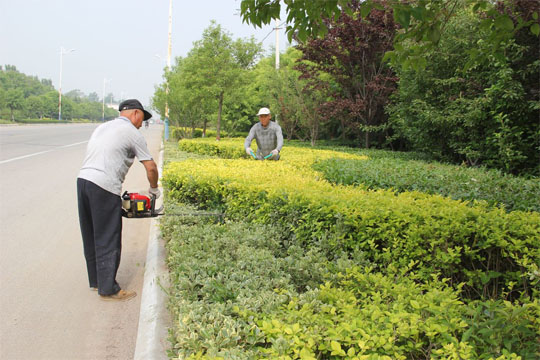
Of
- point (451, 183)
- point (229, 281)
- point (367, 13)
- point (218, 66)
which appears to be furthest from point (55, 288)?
point (218, 66)

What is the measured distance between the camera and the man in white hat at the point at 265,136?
749 cm

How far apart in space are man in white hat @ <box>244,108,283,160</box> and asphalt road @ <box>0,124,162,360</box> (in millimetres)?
2542

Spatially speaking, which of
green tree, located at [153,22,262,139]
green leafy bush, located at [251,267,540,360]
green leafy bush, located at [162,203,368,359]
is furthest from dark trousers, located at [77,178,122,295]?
green tree, located at [153,22,262,139]

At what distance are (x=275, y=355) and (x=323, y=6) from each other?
78.4 inches

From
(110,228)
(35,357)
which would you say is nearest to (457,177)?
(110,228)

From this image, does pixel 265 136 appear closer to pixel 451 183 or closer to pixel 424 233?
pixel 451 183

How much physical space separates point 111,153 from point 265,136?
4.45 meters

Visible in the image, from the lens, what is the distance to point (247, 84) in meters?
17.1

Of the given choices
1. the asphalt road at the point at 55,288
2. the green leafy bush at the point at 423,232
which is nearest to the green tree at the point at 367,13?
the green leafy bush at the point at 423,232

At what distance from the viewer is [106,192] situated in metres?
3.66

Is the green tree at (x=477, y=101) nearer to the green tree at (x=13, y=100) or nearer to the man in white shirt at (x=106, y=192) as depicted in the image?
the man in white shirt at (x=106, y=192)

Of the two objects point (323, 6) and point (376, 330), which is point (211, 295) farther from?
point (323, 6)

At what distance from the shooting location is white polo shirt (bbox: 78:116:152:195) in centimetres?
365

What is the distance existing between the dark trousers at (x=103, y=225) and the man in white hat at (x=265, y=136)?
3909mm
